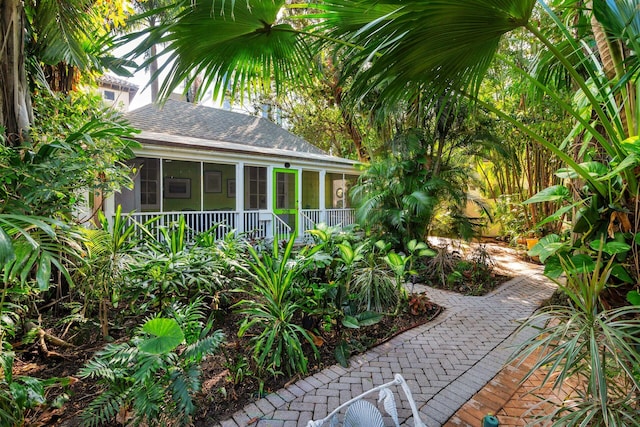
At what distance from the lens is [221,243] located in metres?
4.58

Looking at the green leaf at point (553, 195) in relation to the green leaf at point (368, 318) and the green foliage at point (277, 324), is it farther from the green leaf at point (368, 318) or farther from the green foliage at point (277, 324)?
the green foliage at point (277, 324)

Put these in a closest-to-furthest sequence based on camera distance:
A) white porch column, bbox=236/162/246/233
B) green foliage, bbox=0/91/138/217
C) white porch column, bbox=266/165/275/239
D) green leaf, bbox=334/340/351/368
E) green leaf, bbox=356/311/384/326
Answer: green foliage, bbox=0/91/138/217 → green leaf, bbox=334/340/351/368 → green leaf, bbox=356/311/384/326 → white porch column, bbox=236/162/246/233 → white porch column, bbox=266/165/275/239

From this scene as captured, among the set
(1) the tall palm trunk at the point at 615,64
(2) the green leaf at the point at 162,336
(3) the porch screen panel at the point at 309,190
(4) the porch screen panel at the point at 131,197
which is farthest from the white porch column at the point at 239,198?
(1) the tall palm trunk at the point at 615,64

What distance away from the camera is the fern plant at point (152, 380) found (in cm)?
205

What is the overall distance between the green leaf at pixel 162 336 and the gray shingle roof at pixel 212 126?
7.53 metres

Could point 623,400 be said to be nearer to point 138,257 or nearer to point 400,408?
point 400,408

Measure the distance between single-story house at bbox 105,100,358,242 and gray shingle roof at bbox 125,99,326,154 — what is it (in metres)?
0.03

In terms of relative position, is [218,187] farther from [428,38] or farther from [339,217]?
[428,38]

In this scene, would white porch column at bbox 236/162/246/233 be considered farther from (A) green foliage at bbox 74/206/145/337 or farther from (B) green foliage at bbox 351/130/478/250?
(A) green foliage at bbox 74/206/145/337

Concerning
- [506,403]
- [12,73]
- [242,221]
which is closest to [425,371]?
[506,403]

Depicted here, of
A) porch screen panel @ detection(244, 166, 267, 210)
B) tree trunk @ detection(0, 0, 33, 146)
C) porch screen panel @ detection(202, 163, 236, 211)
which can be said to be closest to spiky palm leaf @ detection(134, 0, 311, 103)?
tree trunk @ detection(0, 0, 33, 146)

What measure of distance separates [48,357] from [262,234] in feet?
21.9

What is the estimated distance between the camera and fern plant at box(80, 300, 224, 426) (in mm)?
2053

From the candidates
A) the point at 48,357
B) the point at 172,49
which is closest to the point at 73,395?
the point at 48,357
